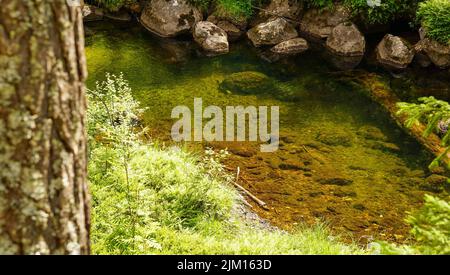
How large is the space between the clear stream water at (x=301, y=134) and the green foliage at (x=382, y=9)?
5.12 feet

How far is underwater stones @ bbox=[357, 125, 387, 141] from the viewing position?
898 centimetres

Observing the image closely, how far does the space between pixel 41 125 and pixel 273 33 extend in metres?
10.7

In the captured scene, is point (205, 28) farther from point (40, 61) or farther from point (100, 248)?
point (40, 61)

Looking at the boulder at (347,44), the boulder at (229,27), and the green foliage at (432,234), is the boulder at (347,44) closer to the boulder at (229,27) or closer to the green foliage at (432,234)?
the boulder at (229,27)

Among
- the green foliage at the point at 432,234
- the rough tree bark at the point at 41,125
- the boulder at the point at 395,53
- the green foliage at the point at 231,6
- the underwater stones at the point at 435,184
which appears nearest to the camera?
the rough tree bark at the point at 41,125

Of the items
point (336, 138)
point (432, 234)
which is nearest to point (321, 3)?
point (336, 138)

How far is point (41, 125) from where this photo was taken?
218cm

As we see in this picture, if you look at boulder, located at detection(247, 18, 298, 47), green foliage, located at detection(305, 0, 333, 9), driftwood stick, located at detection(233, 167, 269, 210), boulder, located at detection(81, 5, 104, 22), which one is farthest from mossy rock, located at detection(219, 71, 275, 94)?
boulder, located at detection(81, 5, 104, 22)

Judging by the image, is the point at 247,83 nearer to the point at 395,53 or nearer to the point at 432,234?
the point at 395,53

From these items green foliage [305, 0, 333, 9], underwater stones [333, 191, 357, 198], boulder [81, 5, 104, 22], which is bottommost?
underwater stones [333, 191, 357, 198]

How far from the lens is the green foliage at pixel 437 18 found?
11023 mm

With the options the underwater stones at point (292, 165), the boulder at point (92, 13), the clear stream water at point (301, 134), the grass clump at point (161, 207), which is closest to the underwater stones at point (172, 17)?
the clear stream water at point (301, 134)

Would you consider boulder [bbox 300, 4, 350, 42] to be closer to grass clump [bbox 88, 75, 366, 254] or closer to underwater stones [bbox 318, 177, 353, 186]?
underwater stones [bbox 318, 177, 353, 186]

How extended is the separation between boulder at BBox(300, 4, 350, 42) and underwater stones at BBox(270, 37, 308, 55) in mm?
647
